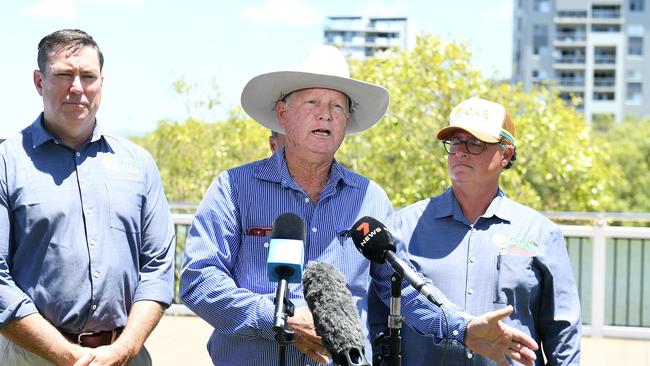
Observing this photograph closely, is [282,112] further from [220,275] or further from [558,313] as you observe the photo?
[558,313]

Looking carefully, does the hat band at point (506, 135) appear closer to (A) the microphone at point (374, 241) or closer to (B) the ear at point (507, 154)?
(B) the ear at point (507, 154)

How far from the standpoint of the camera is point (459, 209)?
12.7 ft

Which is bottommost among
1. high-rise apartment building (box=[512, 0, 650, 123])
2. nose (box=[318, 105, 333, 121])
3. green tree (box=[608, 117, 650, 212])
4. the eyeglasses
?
green tree (box=[608, 117, 650, 212])

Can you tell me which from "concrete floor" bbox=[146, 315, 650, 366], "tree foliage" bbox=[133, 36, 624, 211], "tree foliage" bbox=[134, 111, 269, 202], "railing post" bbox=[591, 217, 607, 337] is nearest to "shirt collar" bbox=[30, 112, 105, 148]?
"concrete floor" bbox=[146, 315, 650, 366]

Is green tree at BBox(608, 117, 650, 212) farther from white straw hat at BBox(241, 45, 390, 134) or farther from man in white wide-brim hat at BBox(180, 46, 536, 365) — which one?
man in white wide-brim hat at BBox(180, 46, 536, 365)

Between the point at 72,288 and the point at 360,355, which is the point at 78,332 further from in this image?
the point at 360,355

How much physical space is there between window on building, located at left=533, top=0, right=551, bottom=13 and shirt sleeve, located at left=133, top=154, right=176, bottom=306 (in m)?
126

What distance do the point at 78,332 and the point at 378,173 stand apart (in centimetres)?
1144

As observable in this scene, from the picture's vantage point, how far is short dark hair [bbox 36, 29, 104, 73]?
3627mm

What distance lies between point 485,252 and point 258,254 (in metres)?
0.96

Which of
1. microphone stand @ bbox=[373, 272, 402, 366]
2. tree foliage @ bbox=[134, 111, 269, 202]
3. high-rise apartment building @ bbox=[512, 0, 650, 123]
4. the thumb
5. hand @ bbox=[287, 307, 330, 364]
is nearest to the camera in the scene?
microphone stand @ bbox=[373, 272, 402, 366]

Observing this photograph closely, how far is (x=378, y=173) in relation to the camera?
14.9 metres

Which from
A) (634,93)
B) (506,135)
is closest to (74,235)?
(506,135)

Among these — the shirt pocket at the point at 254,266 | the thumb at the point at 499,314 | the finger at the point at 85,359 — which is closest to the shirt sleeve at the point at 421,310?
the thumb at the point at 499,314
